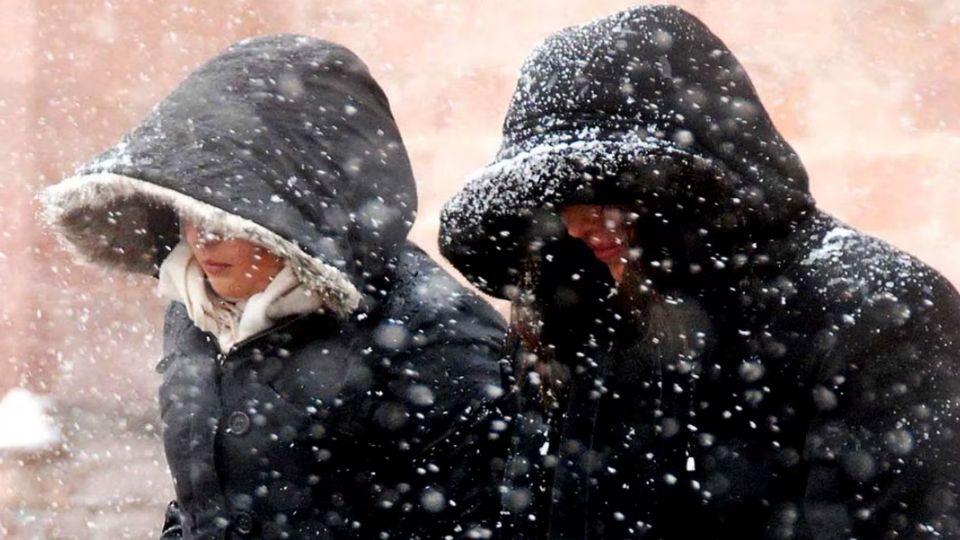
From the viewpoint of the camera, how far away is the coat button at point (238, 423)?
2564 mm

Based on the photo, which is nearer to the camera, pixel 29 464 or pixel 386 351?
pixel 386 351

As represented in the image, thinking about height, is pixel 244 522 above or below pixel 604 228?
below

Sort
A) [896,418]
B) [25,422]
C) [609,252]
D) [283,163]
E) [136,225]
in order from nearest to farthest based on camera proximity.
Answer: [896,418] < [609,252] < [283,163] < [136,225] < [25,422]

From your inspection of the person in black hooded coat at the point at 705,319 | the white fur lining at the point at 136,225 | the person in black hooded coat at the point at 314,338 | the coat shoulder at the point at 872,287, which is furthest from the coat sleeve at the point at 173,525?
the coat shoulder at the point at 872,287

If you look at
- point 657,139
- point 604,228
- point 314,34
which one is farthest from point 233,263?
point 314,34

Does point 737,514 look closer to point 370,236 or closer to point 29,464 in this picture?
point 370,236

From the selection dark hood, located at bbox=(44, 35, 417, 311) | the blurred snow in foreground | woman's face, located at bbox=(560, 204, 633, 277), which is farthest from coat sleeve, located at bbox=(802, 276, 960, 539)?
the blurred snow in foreground

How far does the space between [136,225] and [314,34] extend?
1881 mm

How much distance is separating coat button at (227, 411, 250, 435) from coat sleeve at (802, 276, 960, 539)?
113 centimetres

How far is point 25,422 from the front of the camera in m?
4.91

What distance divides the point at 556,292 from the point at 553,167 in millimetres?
301

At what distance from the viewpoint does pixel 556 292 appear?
2.27 metres

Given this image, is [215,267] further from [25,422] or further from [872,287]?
[25,422]

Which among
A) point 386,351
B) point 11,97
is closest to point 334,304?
point 386,351
